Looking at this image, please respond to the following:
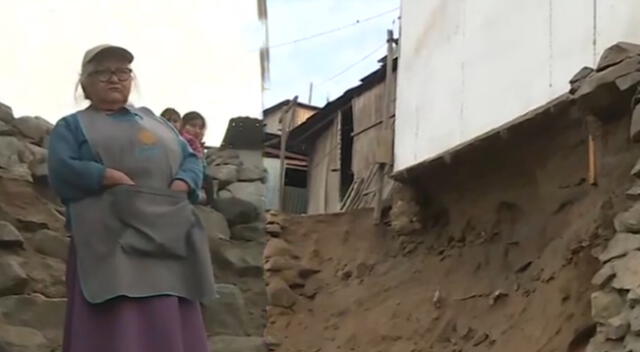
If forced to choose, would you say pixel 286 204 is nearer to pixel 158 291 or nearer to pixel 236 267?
pixel 236 267

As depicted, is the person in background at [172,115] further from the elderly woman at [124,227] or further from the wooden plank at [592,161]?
the wooden plank at [592,161]

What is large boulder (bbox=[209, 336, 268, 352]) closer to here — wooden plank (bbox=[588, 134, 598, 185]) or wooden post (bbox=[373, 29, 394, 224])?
wooden plank (bbox=[588, 134, 598, 185])

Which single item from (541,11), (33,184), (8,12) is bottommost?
(33,184)

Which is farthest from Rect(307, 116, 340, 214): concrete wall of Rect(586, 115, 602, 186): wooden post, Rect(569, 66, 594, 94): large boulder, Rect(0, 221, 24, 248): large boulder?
Rect(0, 221, 24, 248): large boulder

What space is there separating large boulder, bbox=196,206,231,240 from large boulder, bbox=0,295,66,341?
0.57 m

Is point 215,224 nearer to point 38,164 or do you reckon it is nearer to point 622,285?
point 38,164

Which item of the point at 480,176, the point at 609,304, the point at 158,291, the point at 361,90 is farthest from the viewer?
the point at 361,90

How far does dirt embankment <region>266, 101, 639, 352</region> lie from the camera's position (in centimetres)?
441

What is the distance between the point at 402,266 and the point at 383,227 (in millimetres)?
427

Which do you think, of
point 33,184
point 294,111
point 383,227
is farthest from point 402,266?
point 294,111

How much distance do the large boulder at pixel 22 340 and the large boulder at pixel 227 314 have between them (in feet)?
1.59

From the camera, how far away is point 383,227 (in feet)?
21.8

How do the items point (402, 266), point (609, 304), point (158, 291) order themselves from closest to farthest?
point (158, 291) < point (609, 304) < point (402, 266)

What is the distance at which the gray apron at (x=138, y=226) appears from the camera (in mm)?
1853
